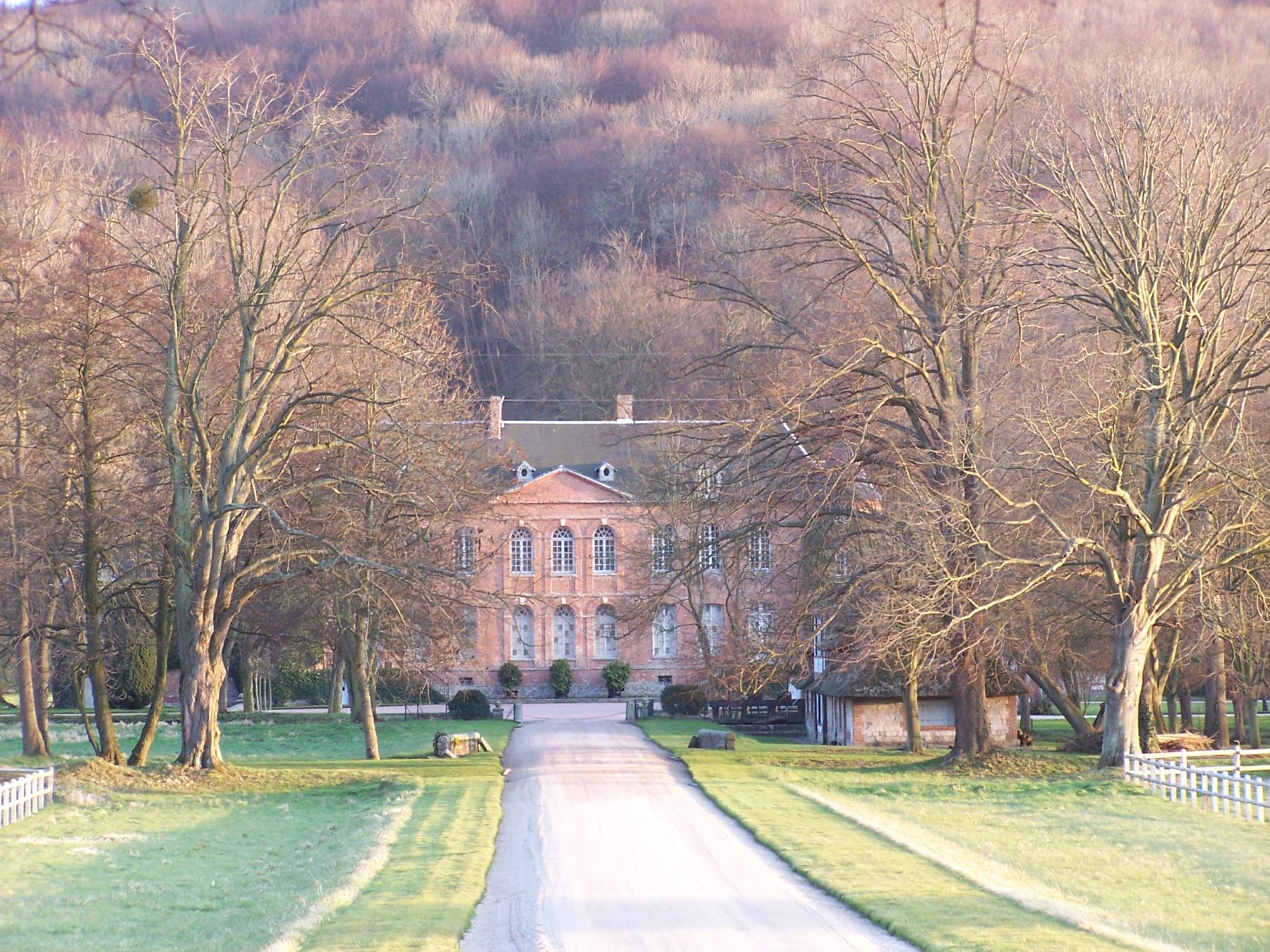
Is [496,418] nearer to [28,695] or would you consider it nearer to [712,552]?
[28,695]

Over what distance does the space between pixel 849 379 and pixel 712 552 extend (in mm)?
4496

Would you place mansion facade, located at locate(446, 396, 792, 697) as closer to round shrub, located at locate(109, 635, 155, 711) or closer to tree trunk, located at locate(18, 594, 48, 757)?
round shrub, located at locate(109, 635, 155, 711)

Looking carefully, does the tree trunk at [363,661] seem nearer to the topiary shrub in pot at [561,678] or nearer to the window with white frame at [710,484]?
the window with white frame at [710,484]

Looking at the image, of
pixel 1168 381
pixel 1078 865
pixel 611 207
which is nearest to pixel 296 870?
pixel 1078 865

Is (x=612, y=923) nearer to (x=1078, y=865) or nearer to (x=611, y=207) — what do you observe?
(x=1078, y=865)

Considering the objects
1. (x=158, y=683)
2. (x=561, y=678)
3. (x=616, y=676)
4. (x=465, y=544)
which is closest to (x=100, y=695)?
(x=158, y=683)

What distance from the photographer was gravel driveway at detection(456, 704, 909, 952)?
11.0 metres

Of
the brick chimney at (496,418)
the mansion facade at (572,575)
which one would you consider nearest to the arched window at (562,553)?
the mansion facade at (572,575)

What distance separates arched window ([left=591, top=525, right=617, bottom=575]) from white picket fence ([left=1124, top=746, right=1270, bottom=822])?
4068 centimetres

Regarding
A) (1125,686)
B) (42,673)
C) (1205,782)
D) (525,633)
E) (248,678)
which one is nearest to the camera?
(1205,782)

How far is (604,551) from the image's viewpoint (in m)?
64.8

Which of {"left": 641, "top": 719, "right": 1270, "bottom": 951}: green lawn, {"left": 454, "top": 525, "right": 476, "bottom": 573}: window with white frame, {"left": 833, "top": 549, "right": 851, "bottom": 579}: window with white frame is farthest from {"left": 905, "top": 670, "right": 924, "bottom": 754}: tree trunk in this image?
{"left": 454, "top": 525, "right": 476, "bottom": 573}: window with white frame

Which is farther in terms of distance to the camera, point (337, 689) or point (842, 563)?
point (337, 689)

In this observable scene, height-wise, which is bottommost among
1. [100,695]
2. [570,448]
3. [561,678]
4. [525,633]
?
[561,678]
